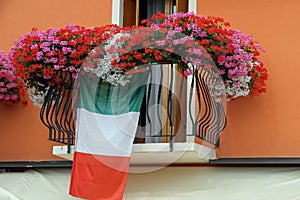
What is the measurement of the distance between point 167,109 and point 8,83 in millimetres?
2131

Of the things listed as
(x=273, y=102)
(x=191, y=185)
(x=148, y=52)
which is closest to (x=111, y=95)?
(x=148, y=52)

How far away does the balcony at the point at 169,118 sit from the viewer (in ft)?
30.2

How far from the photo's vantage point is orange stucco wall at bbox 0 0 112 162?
416 inches

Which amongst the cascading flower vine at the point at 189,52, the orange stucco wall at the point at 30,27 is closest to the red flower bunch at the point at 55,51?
the cascading flower vine at the point at 189,52

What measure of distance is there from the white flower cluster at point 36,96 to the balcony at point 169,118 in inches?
4.0

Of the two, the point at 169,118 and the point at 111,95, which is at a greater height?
the point at 111,95

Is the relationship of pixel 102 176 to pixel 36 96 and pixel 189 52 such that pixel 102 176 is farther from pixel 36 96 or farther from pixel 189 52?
pixel 189 52

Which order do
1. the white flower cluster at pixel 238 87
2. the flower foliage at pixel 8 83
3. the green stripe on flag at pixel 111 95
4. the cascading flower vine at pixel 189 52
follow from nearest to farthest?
the cascading flower vine at pixel 189 52 → the white flower cluster at pixel 238 87 → the green stripe on flag at pixel 111 95 → the flower foliage at pixel 8 83

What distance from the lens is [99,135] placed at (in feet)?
30.7

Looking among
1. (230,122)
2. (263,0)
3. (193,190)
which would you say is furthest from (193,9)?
(193,190)

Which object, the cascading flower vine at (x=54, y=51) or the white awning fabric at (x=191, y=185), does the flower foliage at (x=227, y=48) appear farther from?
the white awning fabric at (x=191, y=185)

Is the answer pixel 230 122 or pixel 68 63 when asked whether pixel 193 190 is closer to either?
pixel 230 122

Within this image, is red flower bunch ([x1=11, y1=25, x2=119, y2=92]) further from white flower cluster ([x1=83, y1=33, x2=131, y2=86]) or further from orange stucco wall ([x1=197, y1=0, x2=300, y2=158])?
orange stucco wall ([x1=197, y1=0, x2=300, y2=158])

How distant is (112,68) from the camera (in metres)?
9.26
